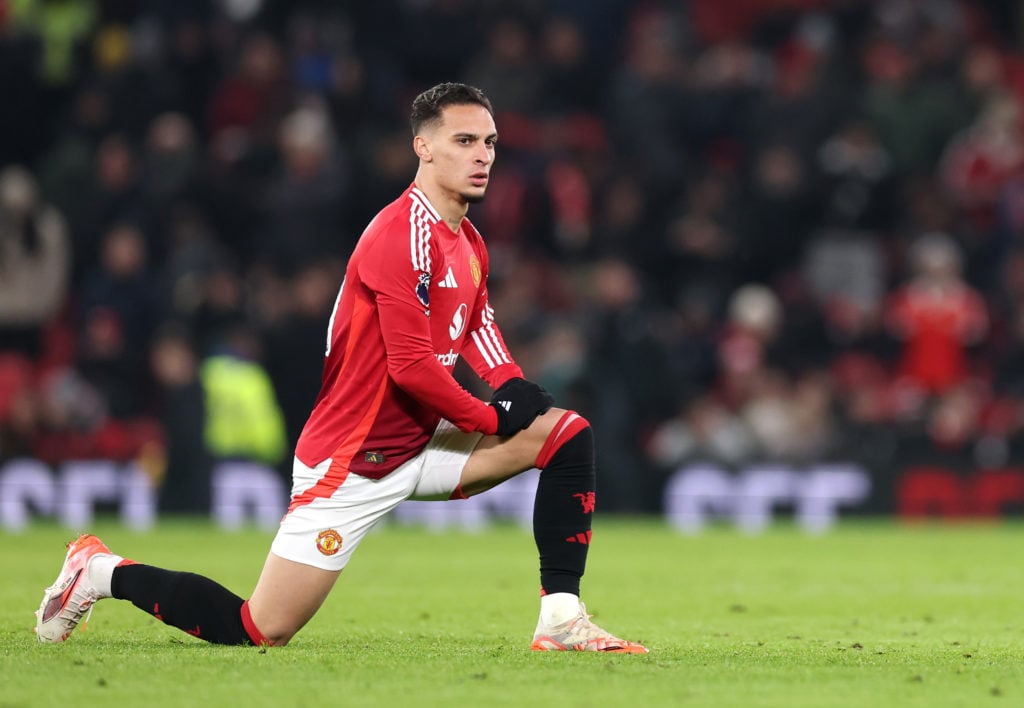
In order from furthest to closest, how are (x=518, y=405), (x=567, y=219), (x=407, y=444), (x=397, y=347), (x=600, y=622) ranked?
(x=567, y=219), (x=600, y=622), (x=407, y=444), (x=518, y=405), (x=397, y=347)

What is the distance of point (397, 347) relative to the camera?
641cm

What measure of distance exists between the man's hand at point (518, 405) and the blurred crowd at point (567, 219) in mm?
9154

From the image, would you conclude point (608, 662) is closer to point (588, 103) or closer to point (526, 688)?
point (526, 688)

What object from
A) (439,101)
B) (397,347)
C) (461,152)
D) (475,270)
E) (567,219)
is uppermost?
(567,219)

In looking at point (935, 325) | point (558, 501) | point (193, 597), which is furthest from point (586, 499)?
point (935, 325)

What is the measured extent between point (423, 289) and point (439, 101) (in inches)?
30.7

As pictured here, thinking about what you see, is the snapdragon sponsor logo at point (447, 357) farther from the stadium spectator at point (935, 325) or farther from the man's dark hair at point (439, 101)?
the stadium spectator at point (935, 325)

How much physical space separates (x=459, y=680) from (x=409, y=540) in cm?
863

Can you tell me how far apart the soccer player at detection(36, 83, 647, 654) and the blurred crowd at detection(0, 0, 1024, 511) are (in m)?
9.03

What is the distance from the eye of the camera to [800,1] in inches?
784

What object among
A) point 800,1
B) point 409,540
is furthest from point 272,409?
point 800,1

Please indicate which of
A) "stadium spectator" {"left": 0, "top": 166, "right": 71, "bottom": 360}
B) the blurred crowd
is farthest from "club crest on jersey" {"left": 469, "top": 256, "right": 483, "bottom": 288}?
"stadium spectator" {"left": 0, "top": 166, "right": 71, "bottom": 360}

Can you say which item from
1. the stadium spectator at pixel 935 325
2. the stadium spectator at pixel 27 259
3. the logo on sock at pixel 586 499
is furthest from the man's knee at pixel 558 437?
the stadium spectator at pixel 27 259

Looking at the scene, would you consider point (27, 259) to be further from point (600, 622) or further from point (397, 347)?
point (397, 347)
